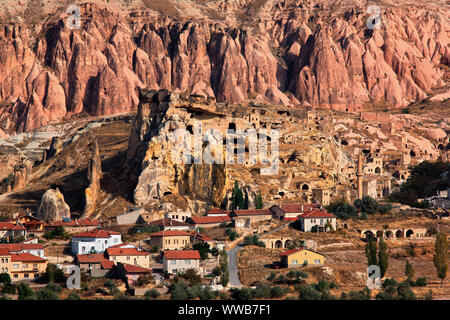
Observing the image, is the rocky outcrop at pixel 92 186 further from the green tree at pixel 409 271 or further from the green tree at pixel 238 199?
the green tree at pixel 409 271

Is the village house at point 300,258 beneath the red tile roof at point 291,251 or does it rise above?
beneath

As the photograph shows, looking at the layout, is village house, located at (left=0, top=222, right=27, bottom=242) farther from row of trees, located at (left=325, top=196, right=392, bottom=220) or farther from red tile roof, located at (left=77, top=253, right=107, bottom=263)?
row of trees, located at (left=325, top=196, right=392, bottom=220)

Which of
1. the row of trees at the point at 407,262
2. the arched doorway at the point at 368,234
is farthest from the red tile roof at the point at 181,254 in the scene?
the arched doorway at the point at 368,234

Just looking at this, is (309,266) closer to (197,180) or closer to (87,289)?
(87,289)

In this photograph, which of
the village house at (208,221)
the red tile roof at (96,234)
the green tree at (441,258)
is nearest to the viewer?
the green tree at (441,258)
